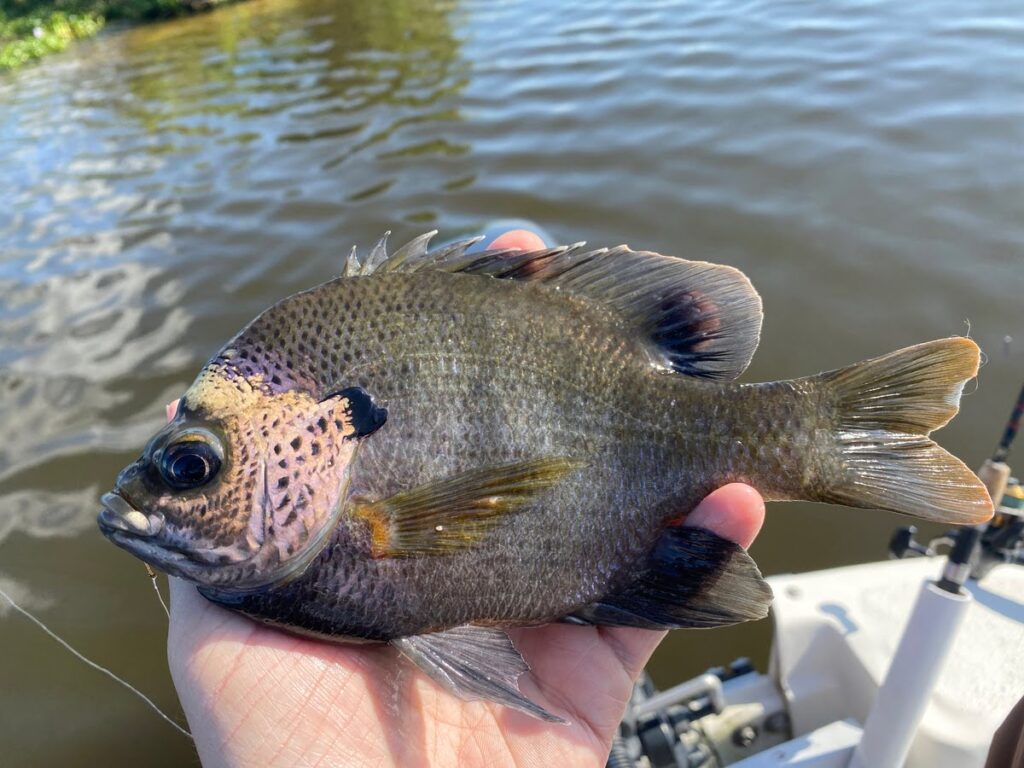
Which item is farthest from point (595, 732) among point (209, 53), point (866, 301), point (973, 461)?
point (209, 53)

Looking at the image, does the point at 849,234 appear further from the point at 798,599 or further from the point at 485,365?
the point at 485,365

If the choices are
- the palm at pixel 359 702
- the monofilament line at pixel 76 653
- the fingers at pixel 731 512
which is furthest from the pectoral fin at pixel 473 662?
the monofilament line at pixel 76 653

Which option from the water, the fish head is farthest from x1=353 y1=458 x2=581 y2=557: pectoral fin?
the water

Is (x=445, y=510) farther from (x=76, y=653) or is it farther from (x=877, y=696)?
(x=76, y=653)

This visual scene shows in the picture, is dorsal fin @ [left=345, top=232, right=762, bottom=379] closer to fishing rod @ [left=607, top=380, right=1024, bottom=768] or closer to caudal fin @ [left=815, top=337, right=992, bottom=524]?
caudal fin @ [left=815, top=337, right=992, bottom=524]

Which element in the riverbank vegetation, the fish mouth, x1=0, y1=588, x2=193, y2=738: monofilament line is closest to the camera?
the fish mouth

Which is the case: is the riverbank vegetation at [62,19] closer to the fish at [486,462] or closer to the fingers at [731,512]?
the fish at [486,462]

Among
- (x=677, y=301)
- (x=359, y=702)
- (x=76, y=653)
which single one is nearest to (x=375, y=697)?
(x=359, y=702)
